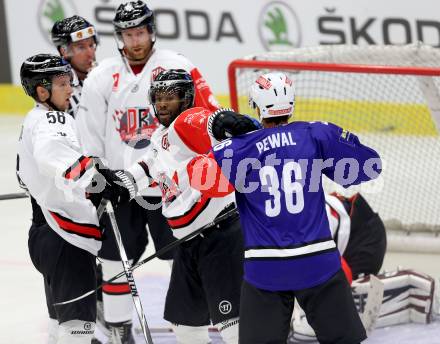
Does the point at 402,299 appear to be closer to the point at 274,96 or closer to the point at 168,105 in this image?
the point at 168,105

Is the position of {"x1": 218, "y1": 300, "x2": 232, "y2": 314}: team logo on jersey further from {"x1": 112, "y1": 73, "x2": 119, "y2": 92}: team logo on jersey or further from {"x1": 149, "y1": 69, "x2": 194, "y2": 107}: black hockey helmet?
{"x1": 112, "y1": 73, "x2": 119, "y2": 92}: team logo on jersey

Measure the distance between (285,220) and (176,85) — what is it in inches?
31.0

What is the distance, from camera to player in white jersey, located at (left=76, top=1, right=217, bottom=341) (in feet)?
13.9

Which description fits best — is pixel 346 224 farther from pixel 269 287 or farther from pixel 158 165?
pixel 269 287

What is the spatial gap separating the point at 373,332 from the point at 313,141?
59.2 inches

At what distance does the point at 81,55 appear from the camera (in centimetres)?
466

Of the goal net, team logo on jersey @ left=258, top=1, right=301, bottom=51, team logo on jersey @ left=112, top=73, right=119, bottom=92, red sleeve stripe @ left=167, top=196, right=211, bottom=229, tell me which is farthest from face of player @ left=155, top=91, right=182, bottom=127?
team logo on jersey @ left=258, top=1, right=301, bottom=51

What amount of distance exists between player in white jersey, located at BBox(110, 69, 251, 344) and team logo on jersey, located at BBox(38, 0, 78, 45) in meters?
4.57

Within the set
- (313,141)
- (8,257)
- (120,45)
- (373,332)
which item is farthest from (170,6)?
(313,141)

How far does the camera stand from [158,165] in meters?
3.73

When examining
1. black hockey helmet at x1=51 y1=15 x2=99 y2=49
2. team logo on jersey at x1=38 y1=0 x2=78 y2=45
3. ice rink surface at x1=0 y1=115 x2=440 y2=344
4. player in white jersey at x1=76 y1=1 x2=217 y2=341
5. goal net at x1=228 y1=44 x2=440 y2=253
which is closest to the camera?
player in white jersey at x1=76 y1=1 x2=217 y2=341

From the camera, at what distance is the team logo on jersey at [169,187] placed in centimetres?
370

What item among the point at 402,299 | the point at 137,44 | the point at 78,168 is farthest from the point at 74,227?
the point at 402,299

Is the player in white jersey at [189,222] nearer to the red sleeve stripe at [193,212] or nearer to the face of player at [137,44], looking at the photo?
the red sleeve stripe at [193,212]
